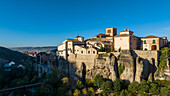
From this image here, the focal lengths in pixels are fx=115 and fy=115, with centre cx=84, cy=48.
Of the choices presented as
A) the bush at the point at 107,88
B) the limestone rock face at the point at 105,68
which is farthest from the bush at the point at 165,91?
the limestone rock face at the point at 105,68

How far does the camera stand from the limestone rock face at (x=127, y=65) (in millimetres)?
24031

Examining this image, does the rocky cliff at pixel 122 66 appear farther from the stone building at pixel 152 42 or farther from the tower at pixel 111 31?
the tower at pixel 111 31

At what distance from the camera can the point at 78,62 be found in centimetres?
3039

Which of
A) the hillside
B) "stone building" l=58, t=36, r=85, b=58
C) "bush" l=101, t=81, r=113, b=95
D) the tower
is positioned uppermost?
the tower

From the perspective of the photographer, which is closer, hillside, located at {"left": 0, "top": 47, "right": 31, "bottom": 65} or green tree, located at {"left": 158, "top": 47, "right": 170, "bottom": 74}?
green tree, located at {"left": 158, "top": 47, "right": 170, "bottom": 74}

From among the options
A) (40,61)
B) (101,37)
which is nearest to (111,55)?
(101,37)

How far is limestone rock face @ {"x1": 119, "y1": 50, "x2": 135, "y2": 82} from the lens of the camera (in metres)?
24.0

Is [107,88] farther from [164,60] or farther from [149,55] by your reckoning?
[164,60]

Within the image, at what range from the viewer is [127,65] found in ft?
80.5

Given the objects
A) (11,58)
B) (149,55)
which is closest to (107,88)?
(149,55)

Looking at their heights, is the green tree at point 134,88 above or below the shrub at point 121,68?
below

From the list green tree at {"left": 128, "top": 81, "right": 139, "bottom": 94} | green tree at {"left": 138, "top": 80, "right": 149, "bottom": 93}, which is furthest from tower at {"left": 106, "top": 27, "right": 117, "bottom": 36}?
green tree at {"left": 138, "top": 80, "right": 149, "bottom": 93}

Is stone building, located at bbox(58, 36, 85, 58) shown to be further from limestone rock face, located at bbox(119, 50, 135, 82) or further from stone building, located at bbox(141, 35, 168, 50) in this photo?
stone building, located at bbox(141, 35, 168, 50)

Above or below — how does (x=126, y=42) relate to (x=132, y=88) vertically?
above
